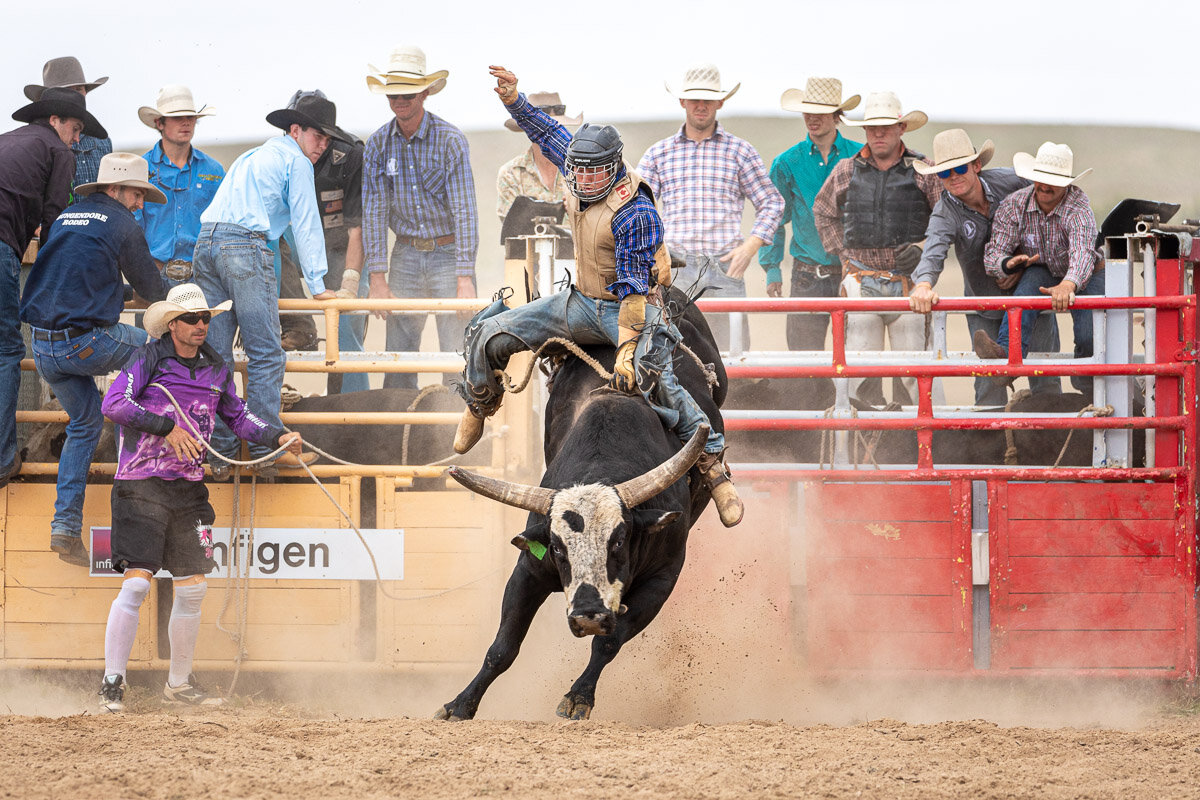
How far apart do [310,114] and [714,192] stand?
2483mm

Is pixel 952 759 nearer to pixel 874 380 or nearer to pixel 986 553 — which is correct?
pixel 986 553

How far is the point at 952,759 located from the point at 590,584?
145 cm

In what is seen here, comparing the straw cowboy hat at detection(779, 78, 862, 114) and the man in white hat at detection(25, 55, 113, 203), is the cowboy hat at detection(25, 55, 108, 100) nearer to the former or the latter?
the man in white hat at detection(25, 55, 113, 203)

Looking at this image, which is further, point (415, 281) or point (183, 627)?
point (415, 281)

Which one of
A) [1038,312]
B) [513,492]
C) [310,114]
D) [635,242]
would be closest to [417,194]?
[310,114]

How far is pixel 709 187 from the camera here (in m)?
7.94

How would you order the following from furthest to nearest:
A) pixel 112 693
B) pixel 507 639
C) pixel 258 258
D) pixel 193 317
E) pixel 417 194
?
pixel 417 194 → pixel 258 258 → pixel 193 317 → pixel 112 693 → pixel 507 639

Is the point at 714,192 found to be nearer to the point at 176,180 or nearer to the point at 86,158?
the point at 176,180

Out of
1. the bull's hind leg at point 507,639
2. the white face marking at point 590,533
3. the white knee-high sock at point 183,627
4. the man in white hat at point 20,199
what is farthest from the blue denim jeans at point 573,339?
the man in white hat at point 20,199

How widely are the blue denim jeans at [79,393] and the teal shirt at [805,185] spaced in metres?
4.10

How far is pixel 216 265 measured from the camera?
670 centimetres

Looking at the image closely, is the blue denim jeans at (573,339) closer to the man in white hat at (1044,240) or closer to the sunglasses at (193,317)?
the sunglasses at (193,317)

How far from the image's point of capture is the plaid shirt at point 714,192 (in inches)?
311

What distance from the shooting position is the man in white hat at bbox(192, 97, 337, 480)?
261 inches
